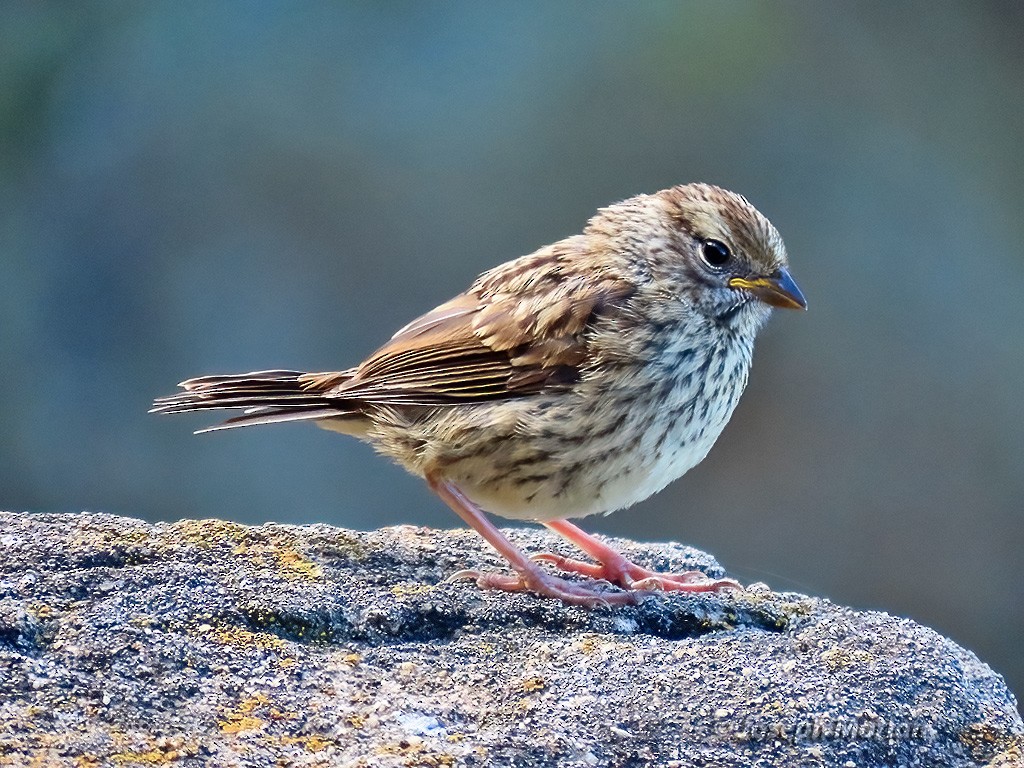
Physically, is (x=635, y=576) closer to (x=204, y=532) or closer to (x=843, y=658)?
(x=843, y=658)

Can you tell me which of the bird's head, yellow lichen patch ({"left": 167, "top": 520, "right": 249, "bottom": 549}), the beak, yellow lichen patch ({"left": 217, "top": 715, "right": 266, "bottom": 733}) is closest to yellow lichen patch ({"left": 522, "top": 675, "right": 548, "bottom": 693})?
yellow lichen patch ({"left": 217, "top": 715, "right": 266, "bottom": 733})

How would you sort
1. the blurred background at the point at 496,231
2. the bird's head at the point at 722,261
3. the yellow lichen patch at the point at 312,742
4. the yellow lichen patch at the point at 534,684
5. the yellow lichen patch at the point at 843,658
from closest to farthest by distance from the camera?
1. the yellow lichen patch at the point at 312,742
2. the yellow lichen patch at the point at 534,684
3. the yellow lichen patch at the point at 843,658
4. the bird's head at the point at 722,261
5. the blurred background at the point at 496,231

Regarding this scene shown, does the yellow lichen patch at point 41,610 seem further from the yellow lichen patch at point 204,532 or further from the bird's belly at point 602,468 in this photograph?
the bird's belly at point 602,468

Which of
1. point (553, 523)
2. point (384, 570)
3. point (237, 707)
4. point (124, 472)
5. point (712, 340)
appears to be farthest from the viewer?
point (124, 472)

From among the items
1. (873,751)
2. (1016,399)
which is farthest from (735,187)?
(873,751)

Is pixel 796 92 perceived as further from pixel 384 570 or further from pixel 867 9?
pixel 384 570

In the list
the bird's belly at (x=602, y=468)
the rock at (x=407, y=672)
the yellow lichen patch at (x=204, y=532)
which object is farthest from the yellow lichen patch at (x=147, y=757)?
the bird's belly at (x=602, y=468)
